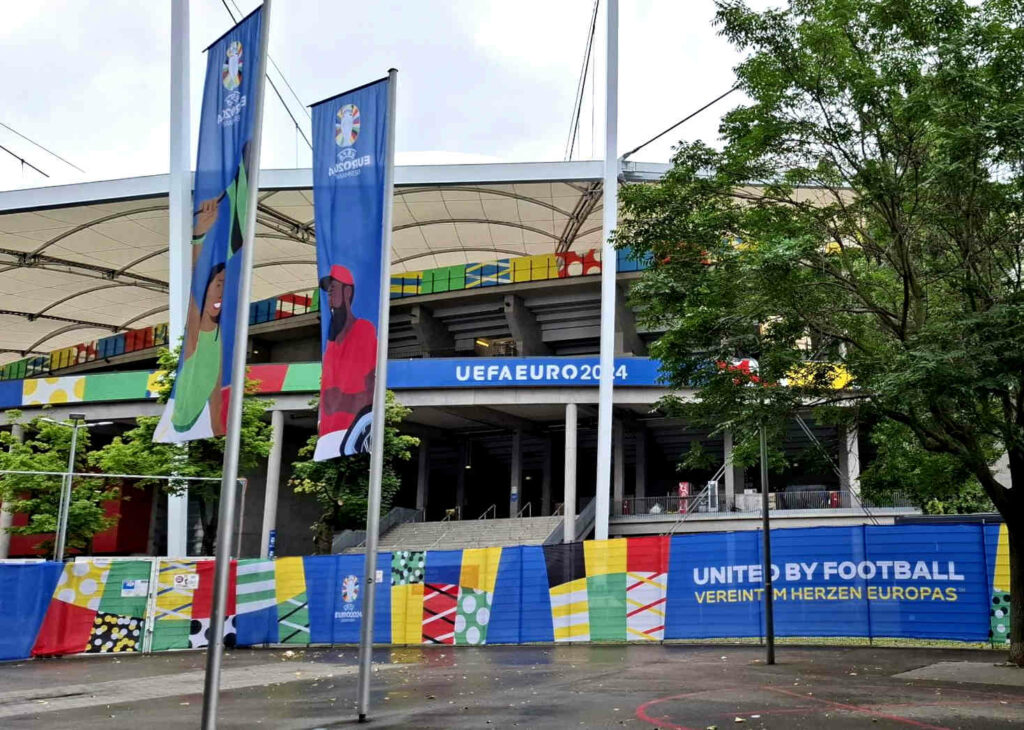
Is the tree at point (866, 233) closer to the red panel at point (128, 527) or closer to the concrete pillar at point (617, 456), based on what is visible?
the concrete pillar at point (617, 456)

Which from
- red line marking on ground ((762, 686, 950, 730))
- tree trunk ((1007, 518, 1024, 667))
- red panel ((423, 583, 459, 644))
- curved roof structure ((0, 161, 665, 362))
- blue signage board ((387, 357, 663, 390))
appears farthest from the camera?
blue signage board ((387, 357, 663, 390))

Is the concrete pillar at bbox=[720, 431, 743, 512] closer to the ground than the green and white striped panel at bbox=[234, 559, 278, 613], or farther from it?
farther from it

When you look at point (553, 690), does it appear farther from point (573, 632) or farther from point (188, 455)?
point (188, 455)

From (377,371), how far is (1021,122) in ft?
28.5

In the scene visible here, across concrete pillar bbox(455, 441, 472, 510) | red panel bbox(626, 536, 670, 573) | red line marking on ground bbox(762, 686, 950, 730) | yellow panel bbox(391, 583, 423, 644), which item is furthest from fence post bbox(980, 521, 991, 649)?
concrete pillar bbox(455, 441, 472, 510)

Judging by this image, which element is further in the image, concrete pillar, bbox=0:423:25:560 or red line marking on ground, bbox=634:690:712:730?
concrete pillar, bbox=0:423:25:560

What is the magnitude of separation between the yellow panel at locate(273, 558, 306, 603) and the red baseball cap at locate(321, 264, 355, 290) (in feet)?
45.4

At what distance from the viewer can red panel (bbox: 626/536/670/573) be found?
842 inches

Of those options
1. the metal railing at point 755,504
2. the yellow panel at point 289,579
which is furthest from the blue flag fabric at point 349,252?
the metal railing at point 755,504

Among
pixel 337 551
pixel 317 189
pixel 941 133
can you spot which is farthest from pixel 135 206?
pixel 941 133

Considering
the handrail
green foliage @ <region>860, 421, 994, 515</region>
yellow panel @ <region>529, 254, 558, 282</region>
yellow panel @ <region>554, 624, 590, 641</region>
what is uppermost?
yellow panel @ <region>529, 254, 558, 282</region>

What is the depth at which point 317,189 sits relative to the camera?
37.0 feet

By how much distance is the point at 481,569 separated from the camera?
73.9ft

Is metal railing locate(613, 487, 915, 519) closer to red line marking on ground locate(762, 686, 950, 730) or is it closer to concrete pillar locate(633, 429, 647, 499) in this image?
concrete pillar locate(633, 429, 647, 499)
